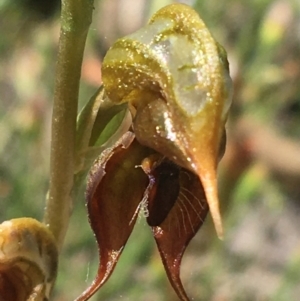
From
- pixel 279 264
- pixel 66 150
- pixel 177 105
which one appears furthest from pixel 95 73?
pixel 177 105

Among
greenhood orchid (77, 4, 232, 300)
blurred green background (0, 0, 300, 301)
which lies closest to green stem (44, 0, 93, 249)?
greenhood orchid (77, 4, 232, 300)

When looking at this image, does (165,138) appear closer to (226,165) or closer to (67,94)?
(67,94)

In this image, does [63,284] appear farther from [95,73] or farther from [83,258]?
[95,73]

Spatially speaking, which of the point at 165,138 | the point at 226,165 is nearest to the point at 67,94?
the point at 165,138

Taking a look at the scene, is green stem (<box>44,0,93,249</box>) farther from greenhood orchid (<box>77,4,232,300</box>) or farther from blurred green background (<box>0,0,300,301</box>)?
blurred green background (<box>0,0,300,301</box>)

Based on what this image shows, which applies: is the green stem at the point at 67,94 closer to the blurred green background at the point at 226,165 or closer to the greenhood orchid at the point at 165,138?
the greenhood orchid at the point at 165,138

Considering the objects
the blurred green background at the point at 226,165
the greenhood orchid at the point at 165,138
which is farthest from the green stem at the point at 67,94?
the blurred green background at the point at 226,165
